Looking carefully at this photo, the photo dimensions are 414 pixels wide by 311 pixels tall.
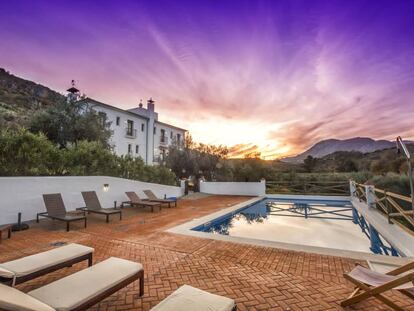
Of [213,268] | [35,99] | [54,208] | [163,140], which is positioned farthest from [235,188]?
[35,99]

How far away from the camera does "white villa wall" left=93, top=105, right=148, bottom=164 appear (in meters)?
Answer: 22.3

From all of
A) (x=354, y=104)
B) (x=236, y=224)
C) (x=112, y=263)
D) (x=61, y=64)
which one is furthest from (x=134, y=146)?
(x=112, y=263)

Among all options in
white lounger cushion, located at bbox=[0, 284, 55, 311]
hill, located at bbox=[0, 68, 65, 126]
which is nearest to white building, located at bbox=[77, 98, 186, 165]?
hill, located at bbox=[0, 68, 65, 126]

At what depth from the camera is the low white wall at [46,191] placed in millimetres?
7305

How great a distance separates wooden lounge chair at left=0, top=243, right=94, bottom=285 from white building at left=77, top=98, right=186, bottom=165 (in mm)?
18836

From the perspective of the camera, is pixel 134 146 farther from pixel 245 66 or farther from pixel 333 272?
pixel 333 272

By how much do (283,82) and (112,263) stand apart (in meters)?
11.0

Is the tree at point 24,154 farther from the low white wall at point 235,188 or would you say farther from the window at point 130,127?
the window at point 130,127

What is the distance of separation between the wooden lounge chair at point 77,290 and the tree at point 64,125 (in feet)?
40.8

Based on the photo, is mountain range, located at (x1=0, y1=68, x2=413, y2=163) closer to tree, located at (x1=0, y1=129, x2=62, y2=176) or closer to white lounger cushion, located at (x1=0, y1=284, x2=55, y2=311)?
tree, located at (x1=0, y1=129, x2=62, y2=176)

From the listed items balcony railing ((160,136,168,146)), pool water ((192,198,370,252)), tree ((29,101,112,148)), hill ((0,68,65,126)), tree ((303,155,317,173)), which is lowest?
pool water ((192,198,370,252))

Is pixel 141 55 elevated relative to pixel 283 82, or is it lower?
elevated

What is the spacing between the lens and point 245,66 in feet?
35.5

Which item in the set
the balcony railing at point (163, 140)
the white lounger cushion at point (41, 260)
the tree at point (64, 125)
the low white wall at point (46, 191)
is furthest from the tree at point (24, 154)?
the balcony railing at point (163, 140)
